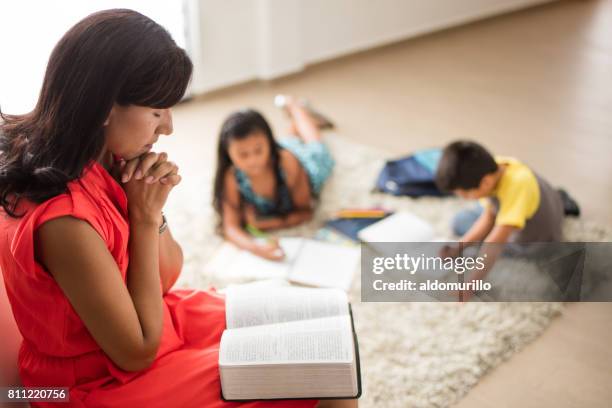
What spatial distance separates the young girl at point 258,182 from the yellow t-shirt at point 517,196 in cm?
70

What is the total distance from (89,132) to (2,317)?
453 mm

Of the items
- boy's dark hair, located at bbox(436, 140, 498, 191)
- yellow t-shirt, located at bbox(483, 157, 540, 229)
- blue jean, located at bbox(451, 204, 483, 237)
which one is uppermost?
boy's dark hair, located at bbox(436, 140, 498, 191)

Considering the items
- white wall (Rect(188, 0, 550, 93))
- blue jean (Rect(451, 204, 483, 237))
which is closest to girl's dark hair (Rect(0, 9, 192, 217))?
blue jean (Rect(451, 204, 483, 237))

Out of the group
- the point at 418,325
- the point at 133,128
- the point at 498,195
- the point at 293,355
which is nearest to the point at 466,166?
the point at 498,195

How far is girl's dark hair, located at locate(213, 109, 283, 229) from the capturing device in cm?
212

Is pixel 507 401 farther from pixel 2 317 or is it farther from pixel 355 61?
pixel 355 61

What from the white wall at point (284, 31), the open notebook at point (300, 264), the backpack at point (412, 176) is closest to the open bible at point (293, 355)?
the open notebook at point (300, 264)

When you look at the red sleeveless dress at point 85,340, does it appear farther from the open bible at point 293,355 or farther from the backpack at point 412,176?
the backpack at point 412,176

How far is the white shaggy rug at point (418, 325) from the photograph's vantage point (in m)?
1.70

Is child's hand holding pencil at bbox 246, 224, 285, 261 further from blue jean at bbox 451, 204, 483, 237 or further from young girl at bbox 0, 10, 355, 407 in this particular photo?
young girl at bbox 0, 10, 355, 407

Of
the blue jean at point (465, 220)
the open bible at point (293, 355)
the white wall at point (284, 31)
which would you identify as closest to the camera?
the open bible at point (293, 355)

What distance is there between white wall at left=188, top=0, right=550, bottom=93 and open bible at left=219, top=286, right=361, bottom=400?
201cm

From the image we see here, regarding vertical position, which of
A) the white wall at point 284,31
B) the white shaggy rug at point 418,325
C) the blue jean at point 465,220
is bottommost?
the white shaggy rug at point 418,325

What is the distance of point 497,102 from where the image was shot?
10.2 ft
